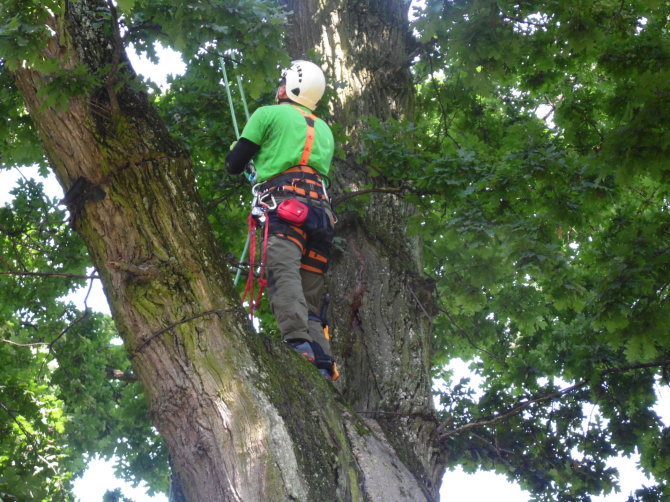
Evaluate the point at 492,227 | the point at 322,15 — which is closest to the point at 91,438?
the point at 322,15

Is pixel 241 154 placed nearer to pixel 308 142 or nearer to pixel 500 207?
pixel 308 142

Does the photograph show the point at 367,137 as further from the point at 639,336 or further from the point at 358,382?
the point at 639,336

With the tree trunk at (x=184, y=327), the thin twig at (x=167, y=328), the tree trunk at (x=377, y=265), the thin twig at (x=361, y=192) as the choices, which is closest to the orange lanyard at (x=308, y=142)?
the thin twig at (x=361, y=192)

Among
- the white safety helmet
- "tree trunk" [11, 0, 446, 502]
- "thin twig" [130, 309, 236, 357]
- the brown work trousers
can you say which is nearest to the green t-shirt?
the white safety helmet

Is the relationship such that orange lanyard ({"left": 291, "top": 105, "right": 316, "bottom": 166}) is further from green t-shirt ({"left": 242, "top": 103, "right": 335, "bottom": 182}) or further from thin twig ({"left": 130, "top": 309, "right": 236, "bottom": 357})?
thin twig ({"left": 130, "top": 309, "right": 236, "bottom": 357})

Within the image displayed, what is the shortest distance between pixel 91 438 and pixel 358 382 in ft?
28.0

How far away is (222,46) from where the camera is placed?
13.5 ft

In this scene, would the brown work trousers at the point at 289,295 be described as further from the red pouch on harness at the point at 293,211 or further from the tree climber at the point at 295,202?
the red pouch on harness at the point at 293,211

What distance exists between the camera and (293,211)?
14.4ft

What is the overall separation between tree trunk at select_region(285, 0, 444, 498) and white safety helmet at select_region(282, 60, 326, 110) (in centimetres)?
79

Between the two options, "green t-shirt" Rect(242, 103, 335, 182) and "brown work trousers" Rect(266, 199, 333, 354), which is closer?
"brown work trousers" Rect(266, 199, 333, 354)

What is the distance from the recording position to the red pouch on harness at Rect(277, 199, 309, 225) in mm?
4379

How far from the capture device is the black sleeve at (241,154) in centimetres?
454

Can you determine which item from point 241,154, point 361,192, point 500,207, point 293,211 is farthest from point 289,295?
point 500,207
